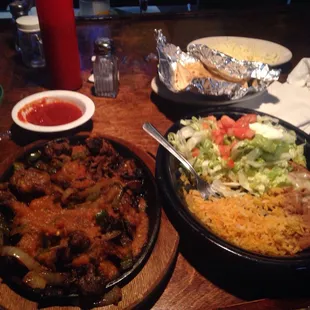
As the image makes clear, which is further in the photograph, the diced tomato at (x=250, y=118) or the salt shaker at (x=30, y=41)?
the salt shaker at (x=30, y=41)

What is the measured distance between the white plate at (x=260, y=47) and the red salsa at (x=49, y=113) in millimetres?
1370

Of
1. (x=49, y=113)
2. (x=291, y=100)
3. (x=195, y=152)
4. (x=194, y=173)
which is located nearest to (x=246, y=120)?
(x=195, y=152)

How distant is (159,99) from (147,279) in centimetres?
155

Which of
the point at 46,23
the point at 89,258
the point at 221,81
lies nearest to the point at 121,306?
the point at 89,258

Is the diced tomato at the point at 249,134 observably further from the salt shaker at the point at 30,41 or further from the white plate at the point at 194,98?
the salt shaker at the point at 30,41

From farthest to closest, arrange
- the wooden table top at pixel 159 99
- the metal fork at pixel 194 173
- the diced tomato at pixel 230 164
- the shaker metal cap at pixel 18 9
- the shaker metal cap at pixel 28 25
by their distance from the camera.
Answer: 1. the shaker metal cap at pixel 18 9
2. the shaker metal cap at pixel 28 25
3. the diced tomato at pixel 230 164
4. the metal fork at pixel 194 173
5. the wooden table top at pixel 159 99

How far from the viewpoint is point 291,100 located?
99.7 inches

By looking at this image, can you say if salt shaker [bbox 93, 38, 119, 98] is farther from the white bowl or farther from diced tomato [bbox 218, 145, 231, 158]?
diced tomato [bbox 218, 145, 231, 158]

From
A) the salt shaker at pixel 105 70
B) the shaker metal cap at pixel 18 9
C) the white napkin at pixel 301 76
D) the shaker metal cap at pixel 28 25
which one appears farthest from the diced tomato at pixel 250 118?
the shaker metal cap at pixel 18 9

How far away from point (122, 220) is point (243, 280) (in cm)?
58

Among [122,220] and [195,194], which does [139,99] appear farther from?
[122,220]

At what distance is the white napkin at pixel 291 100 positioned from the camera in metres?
2.34

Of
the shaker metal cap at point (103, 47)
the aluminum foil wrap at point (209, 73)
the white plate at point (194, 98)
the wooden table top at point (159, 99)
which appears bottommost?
the wooden table top at point (159, 99)

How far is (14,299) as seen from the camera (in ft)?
3.98
